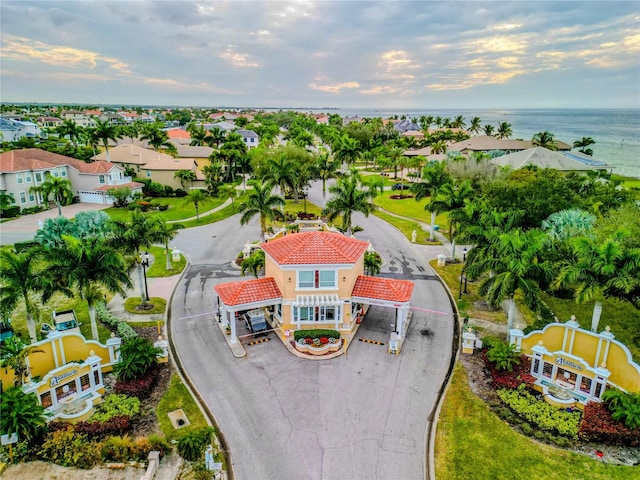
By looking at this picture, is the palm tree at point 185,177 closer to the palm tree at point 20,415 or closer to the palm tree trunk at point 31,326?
the palm tree trunk at point 31,326

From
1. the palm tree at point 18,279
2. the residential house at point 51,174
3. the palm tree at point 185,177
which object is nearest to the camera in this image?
the palm tree at point 18,279

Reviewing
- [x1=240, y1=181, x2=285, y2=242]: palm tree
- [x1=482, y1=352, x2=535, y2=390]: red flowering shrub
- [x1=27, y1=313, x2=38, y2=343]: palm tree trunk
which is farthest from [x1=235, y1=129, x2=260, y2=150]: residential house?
[x1=482, y1=352, x2=535, y2=390]: red flowering shrub

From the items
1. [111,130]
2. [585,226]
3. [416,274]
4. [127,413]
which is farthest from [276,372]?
[111,130]

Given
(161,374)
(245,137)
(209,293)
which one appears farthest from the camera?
(245,137)

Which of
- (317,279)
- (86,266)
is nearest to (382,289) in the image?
(317,279)

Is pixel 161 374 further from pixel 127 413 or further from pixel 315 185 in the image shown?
pixel 315 185

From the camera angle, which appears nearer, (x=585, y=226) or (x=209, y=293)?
(x=585, y=226)

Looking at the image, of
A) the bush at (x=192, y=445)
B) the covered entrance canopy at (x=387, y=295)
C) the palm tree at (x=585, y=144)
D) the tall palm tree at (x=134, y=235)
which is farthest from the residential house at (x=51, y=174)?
the palm tree at (x=585, y=144)
